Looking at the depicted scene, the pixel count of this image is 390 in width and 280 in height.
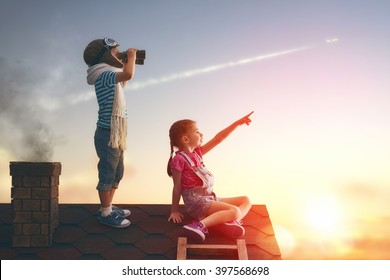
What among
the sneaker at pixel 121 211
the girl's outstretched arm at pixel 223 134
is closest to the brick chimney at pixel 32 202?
the sneaker at pixel 121 211

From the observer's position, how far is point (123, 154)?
3965mm

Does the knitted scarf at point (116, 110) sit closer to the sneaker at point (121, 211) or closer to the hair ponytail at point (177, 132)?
the hair ponytail at point (177, 132)

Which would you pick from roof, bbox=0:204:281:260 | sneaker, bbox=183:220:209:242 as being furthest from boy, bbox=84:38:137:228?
sneaker, bbox=183:220:209:242

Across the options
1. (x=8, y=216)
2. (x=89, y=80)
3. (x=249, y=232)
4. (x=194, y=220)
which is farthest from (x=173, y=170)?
(x=8, y=216)

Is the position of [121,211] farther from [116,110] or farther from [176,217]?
[116,110]

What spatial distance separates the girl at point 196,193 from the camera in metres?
3.69

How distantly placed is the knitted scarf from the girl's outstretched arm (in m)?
0.73

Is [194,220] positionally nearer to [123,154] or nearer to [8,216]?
[123,154]

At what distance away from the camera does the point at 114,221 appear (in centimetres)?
387

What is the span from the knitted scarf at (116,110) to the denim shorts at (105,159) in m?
0.06

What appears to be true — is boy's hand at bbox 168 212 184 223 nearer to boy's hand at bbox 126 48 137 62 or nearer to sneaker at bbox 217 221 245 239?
sneaker at bbox 217 221 245 239

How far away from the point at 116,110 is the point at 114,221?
0.92 meters

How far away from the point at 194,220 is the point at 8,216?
1653 mm

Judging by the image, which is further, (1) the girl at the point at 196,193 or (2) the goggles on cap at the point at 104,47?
(2) the goggles on cap at the point at 104,47
